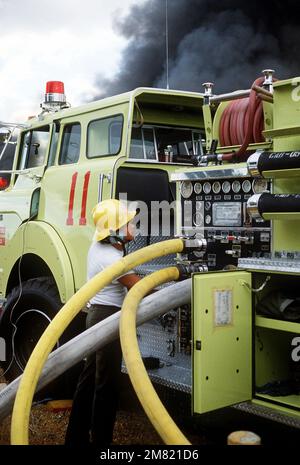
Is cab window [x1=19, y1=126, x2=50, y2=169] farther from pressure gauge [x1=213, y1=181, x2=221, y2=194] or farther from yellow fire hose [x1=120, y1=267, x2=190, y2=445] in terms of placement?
yellow fire hose [x1=120, y1=267, x2=190, y2=445]

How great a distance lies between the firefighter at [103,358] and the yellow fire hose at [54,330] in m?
0.21

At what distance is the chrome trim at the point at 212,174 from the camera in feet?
13.5

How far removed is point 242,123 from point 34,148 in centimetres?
266

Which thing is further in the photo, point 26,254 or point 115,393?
point 26,254

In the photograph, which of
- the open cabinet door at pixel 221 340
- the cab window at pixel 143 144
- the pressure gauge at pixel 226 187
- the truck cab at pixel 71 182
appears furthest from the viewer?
the cab window at pixel 143 144

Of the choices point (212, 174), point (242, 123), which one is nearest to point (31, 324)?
point (212, 174)

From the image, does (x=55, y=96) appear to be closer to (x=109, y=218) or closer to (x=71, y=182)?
(x=71, y=182)

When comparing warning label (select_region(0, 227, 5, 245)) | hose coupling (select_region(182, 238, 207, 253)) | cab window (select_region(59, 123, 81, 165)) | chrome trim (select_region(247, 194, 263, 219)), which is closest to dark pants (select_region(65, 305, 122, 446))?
hose coupling (select_region(182, 238, 207, 253))

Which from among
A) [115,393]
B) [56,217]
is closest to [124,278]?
[115,393]

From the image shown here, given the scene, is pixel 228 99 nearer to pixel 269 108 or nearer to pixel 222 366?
pixel 269 108

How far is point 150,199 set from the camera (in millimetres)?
5293

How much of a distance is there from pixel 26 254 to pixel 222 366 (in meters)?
2.73

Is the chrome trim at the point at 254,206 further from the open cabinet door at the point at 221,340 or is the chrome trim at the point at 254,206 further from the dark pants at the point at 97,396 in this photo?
the dark pants at the point at 97,396

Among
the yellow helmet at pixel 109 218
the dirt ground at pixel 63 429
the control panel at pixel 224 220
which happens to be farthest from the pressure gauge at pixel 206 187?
the dirt ground at pixel 63 429
